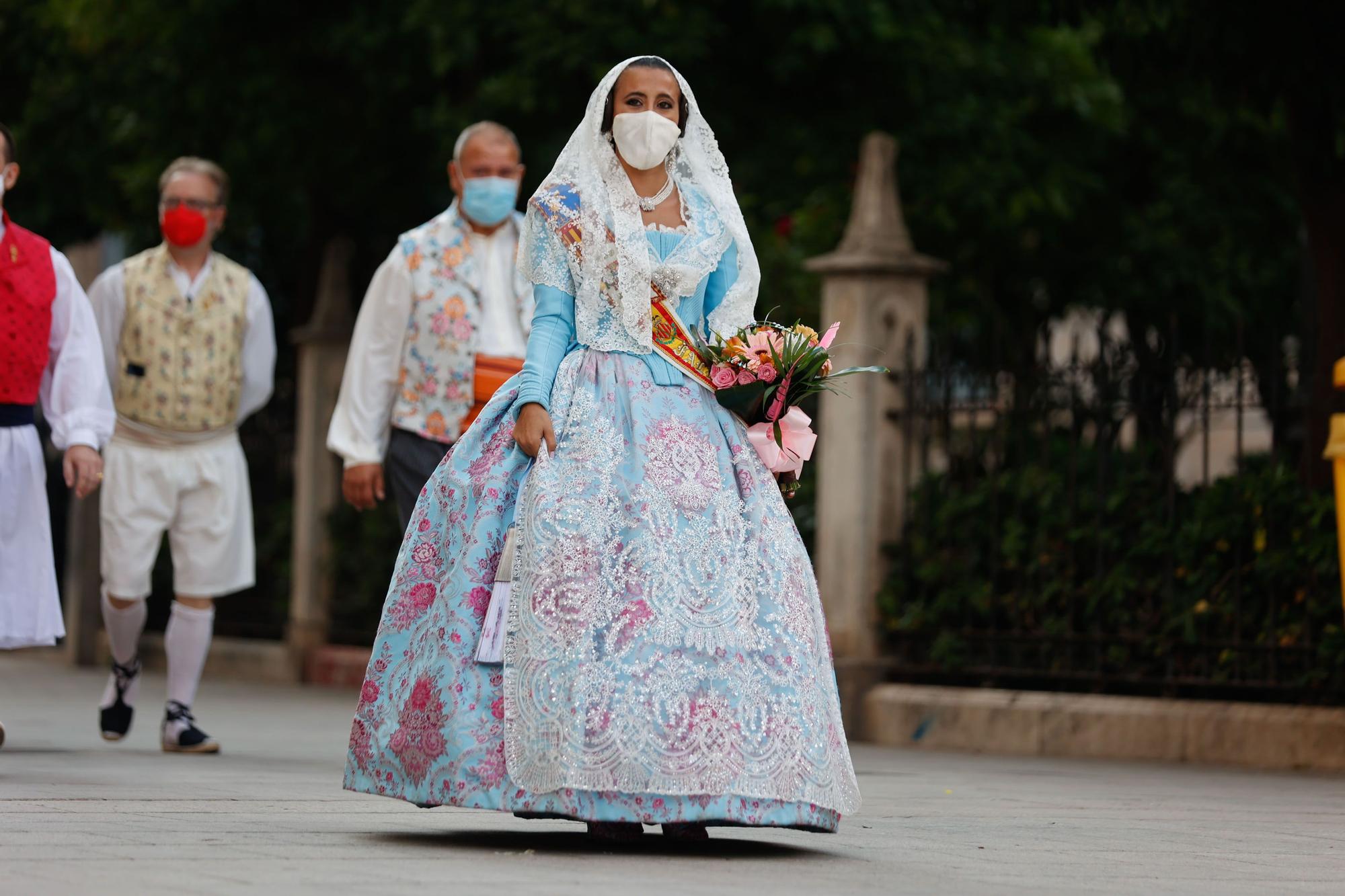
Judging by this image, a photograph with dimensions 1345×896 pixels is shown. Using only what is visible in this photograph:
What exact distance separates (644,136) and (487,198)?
2.26 metres

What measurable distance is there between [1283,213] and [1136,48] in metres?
6.85

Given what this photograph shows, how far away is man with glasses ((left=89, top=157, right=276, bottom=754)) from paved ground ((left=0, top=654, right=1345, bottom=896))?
369mm

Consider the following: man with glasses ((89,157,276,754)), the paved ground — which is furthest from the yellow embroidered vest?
the paved ground

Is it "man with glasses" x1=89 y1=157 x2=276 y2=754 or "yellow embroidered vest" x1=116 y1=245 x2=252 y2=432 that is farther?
"yellow embroidered vest" x1=116 y1=245 x2=252 y2=432

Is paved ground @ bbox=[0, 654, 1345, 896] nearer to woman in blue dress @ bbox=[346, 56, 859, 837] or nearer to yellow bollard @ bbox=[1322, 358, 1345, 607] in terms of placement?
woman in blue dress @ bbox=[346, 56, 859, 837]

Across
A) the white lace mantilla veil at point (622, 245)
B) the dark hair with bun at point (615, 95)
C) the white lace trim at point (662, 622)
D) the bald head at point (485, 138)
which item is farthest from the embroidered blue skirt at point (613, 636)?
the bald head at point (485, 138)

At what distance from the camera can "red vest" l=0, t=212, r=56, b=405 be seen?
26.1ft

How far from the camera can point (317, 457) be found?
15172 millimetres

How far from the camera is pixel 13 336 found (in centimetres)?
794

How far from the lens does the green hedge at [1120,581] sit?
9.77 meters

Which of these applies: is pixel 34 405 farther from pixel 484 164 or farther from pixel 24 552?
pixel 484 164

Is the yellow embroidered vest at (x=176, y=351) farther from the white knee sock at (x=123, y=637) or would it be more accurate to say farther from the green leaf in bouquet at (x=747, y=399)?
the green leaf in bouquet at (x=747, y=399)

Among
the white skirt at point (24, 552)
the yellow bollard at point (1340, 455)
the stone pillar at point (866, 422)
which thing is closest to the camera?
the white skirt at point (24, 552)

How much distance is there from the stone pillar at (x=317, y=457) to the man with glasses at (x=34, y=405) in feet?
21.5
